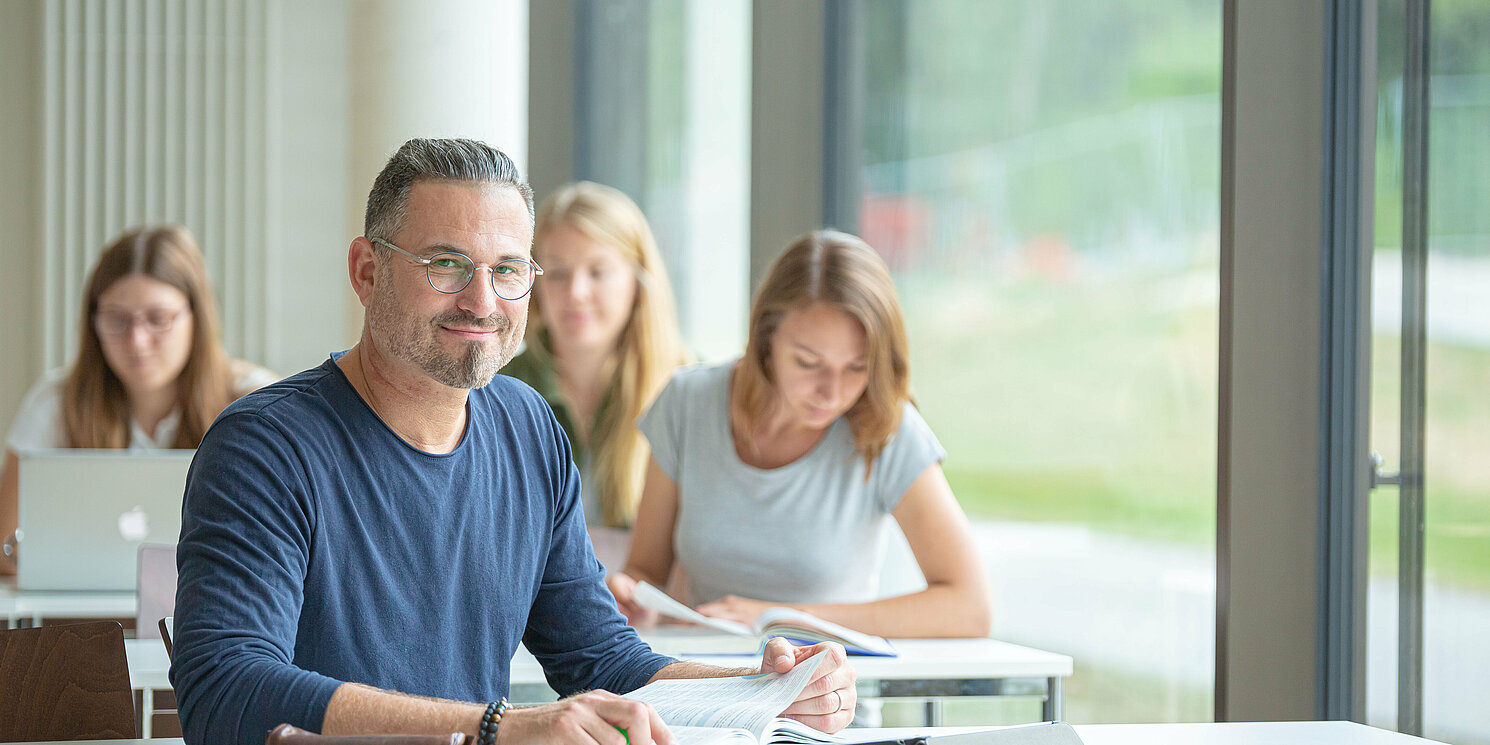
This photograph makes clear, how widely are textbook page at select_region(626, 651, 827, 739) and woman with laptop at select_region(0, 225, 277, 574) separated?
218cm

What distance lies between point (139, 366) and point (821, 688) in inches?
94.4

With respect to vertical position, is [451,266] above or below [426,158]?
below

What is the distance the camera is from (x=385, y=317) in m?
1.57

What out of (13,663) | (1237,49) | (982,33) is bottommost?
(13,663)

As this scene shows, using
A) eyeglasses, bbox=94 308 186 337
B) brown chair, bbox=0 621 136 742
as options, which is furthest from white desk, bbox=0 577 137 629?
brown chair, bbox=0 621 136 742

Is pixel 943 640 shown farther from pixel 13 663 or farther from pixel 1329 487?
pixel 13 663

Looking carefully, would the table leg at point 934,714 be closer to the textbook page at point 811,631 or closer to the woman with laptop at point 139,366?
the textbook page at point 811,631

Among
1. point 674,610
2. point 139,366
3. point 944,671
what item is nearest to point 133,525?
point 139,366

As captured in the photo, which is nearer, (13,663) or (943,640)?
(13,663)

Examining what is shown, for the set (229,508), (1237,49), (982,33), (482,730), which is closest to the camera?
(482,730)

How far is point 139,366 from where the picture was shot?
10.7 feet

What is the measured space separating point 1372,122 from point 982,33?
1.27m

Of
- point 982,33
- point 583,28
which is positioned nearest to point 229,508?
point 982,33

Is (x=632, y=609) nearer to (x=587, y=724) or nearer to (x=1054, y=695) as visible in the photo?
(x=1054, y=695)
